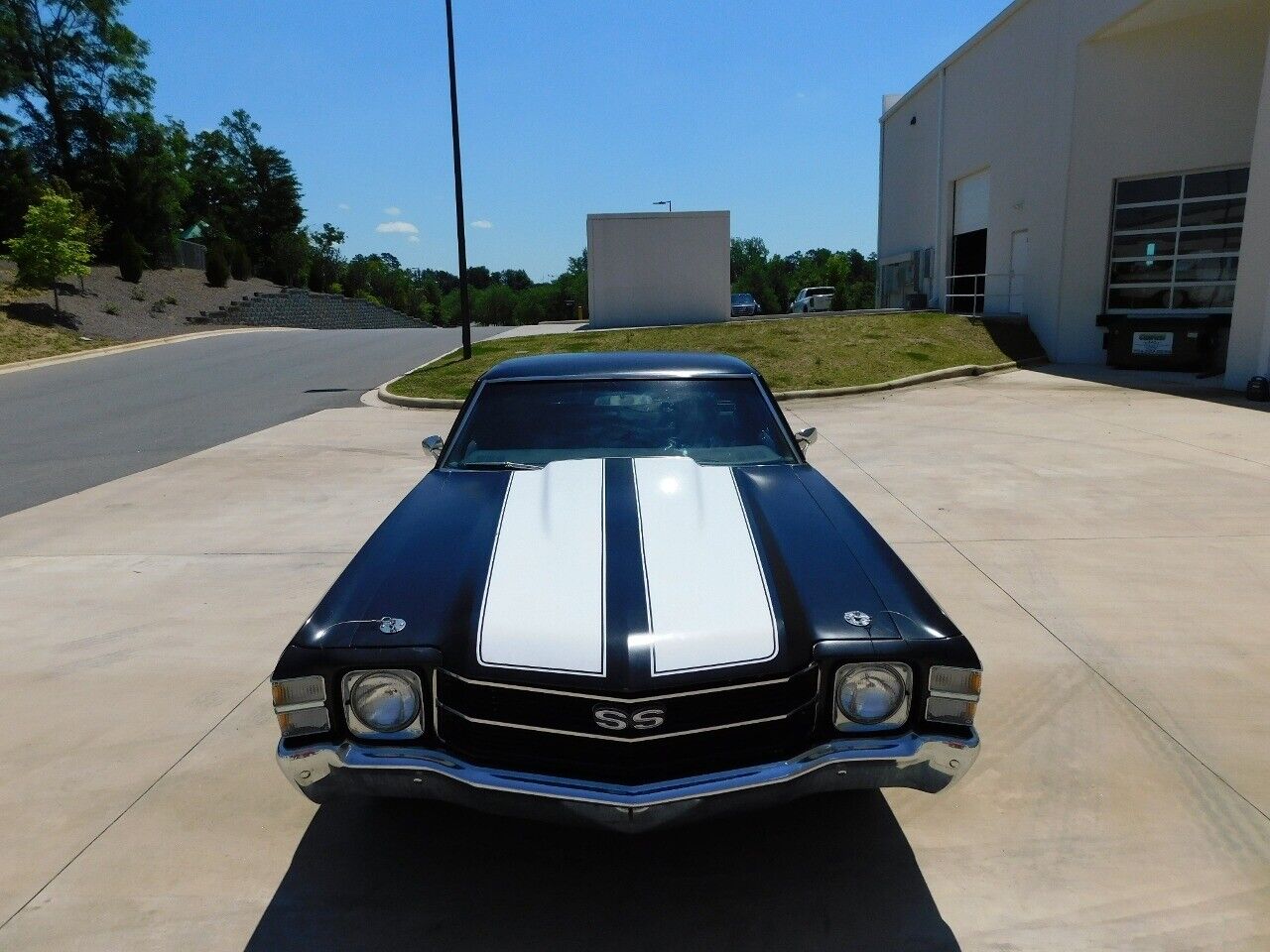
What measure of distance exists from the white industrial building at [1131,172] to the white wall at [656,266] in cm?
717

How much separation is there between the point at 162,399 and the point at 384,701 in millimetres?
14896

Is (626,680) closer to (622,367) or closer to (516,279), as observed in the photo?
(622,367)

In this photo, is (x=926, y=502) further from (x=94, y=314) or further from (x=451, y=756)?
(x=94, y=314)

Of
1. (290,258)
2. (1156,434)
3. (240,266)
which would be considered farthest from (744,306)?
(290,258)

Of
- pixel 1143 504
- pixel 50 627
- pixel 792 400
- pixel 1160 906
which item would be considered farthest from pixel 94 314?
pixel 1160 906

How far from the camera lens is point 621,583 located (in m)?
2.71

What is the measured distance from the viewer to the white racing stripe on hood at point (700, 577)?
2455 millimetres

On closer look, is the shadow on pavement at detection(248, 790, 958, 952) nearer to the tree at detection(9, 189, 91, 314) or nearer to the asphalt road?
the asphalt road

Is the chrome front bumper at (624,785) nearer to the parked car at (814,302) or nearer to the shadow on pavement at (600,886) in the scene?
the shadow on pavement at (600,886)

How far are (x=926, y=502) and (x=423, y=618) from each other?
5.66 m

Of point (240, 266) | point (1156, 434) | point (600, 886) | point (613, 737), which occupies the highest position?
point (240, 266)

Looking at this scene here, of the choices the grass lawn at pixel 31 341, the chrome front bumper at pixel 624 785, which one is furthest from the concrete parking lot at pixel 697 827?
the grass lawn at pixel 31 341

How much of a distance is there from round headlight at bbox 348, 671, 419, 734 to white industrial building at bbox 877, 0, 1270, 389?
15.0m

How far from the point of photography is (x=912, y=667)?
255cm
